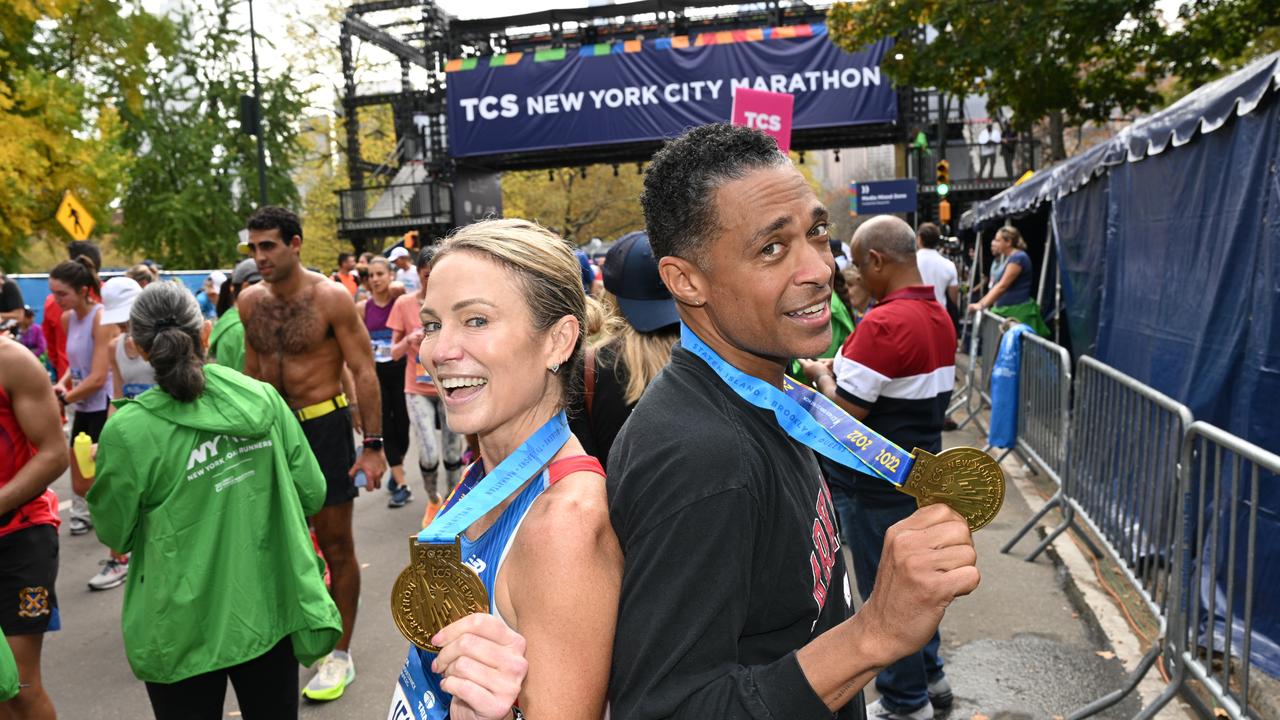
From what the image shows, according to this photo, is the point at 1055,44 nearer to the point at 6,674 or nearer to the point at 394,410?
the point at 394,410

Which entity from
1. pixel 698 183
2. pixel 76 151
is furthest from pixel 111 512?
pixel 76 151

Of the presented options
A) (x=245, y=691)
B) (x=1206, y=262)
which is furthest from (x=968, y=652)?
(x=245, y=691)

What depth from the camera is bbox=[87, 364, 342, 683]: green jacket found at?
3098 millimetres

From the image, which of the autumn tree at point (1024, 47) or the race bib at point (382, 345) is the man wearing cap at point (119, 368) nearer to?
the race bib at point (382, 345)

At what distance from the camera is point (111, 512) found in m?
3.11

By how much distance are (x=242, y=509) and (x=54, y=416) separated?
989 mm

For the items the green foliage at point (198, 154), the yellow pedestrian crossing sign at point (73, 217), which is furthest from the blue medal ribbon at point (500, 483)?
the green foliage at point (198, 154)

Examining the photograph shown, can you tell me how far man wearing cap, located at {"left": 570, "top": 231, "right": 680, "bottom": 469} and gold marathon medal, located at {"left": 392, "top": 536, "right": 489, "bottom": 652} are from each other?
5.54ft

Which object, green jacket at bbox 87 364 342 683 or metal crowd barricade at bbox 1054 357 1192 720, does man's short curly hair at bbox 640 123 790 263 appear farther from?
metal crowd barricade at bbox 1054 357 1192 720

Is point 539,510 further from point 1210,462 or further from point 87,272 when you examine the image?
point 87,272

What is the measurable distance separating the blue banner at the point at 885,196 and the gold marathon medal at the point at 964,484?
2043 cm

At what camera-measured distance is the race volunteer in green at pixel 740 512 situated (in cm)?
130

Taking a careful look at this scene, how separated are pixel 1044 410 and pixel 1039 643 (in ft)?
7.94

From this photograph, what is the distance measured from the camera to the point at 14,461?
3.65 metres
